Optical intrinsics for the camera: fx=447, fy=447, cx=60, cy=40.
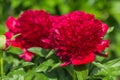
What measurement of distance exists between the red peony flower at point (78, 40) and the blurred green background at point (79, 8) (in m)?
2.07

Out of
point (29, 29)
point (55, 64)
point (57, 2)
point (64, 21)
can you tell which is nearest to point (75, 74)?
point (55, 64)

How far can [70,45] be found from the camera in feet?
5.18

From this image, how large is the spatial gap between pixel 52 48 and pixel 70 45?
0.16 m

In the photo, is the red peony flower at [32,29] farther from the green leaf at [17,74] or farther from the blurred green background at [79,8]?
the blurred green background at [79,8]

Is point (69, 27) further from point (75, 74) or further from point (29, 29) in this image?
point (29, 29)

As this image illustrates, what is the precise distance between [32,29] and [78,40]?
31 centimetres

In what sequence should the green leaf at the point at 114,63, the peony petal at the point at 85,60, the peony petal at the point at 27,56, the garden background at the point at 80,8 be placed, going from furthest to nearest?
the garden background at the point at 80,8, the peony petal at the point at 27,56, the green leaf at the point at 114,63, the peony petal at the point at 85,60

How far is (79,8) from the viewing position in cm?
379

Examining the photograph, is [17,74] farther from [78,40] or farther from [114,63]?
[114,63]

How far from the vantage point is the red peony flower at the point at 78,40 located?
1.58 meters

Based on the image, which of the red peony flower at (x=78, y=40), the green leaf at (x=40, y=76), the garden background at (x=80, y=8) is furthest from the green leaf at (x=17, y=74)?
the garden background at (x=80, y=8)

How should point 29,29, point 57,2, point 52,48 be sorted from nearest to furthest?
point 52,48
point 29,29
point 57,2

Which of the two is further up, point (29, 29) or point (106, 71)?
point (29, 29)

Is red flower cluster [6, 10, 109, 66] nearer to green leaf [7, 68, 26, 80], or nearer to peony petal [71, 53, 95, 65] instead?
peony petal [71, 53, 95, 65]
